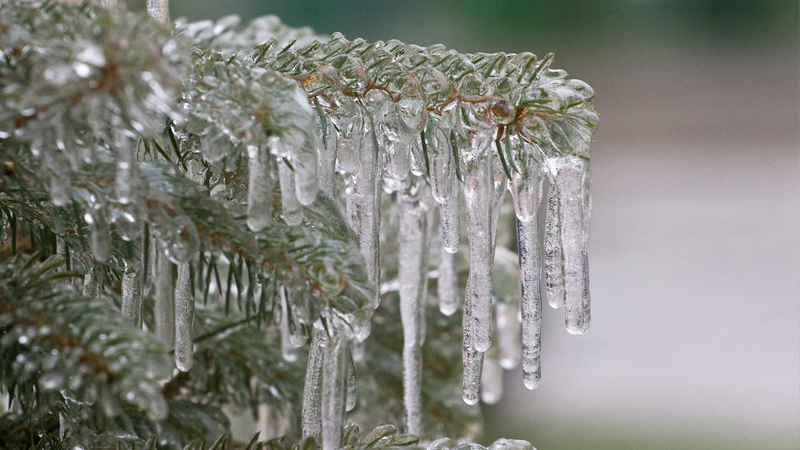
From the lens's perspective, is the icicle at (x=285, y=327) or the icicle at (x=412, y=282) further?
the icicle at (x=412, y=282)

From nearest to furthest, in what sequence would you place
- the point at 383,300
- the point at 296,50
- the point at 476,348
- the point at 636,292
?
1. the point at 296,50
2. the point at 476,348
3. the point at 383,300
4. the point at 636,292

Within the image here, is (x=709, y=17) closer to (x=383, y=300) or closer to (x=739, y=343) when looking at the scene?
(x=739, y=343)

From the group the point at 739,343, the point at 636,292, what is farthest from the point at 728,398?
the point at 636,292

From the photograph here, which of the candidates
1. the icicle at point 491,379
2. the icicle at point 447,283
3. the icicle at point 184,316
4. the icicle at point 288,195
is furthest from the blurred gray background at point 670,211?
the icicle at point 288,195

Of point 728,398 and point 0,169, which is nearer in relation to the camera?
point 0,169

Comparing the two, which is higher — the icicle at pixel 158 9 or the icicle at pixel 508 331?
the icicle at pixel 158 9

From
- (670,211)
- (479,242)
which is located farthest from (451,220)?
(670,211)

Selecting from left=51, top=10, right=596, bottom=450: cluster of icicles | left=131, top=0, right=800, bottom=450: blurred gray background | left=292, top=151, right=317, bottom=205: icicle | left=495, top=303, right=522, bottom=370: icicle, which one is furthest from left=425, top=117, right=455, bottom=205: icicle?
left=131, top=0, right=800, bottom=450: blurred gray background

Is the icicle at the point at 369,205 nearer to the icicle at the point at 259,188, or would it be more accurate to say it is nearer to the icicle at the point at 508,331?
the icicle at the point at 259,188
